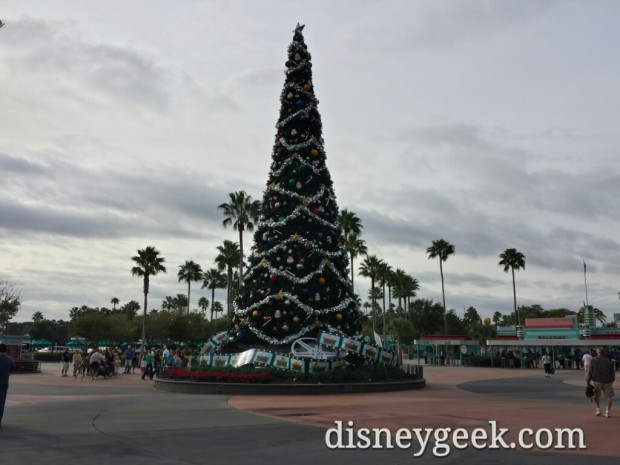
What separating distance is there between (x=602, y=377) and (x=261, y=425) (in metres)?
8.17

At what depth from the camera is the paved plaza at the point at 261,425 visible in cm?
827

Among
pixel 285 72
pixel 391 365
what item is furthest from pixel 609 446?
pixel 285 72

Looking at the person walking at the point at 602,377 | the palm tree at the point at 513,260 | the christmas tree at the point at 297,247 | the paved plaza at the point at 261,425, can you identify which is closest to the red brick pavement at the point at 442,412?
the paved plaza at the point at 261,425

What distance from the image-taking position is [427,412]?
1395 centimetres

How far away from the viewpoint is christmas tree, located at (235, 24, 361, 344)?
2530cm

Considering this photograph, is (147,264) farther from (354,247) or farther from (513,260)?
(513,260)

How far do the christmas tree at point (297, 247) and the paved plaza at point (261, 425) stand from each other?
6.81 meters

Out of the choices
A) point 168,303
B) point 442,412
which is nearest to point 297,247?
point 442,412

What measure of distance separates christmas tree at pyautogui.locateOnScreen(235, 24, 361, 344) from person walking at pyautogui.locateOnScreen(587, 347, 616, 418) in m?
12.6

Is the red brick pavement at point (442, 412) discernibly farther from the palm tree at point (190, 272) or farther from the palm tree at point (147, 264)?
the palm tree at point (190, 272)

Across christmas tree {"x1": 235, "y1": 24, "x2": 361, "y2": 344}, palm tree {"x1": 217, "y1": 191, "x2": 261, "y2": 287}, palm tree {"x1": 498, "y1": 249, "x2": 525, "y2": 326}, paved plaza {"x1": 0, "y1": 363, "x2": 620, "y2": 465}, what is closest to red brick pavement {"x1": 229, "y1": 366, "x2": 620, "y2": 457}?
paved plaza {"x1": 0, "y1": 363, "x2": 620, "y2": 465}

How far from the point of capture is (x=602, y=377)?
13.1 m

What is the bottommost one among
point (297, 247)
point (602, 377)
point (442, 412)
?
point (442, 412)

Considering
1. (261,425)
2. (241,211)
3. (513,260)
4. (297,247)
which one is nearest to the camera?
(261,425)
